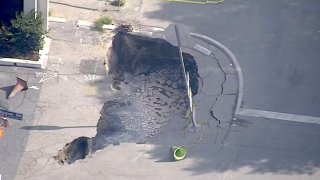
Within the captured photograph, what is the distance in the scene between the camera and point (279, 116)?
87.7 feet

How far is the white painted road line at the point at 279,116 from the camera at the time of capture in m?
26.7

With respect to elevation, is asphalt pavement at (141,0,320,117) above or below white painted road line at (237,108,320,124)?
above

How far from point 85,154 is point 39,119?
2.28 m

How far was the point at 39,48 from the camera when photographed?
91.5 feet

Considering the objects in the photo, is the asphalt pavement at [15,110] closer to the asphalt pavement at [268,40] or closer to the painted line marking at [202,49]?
the asphalt pavement at [268,40]

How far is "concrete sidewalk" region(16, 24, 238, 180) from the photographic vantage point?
24047 mm

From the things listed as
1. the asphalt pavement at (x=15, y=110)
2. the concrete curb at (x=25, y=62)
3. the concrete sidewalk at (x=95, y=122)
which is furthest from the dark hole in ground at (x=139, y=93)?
the concrete curb at (x=25, y=62)

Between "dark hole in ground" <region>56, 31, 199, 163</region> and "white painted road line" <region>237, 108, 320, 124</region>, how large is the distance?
2.30 meters

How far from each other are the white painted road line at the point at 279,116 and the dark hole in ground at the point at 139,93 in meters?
2.30

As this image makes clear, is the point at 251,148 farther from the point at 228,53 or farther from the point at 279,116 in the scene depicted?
the point at 228,53

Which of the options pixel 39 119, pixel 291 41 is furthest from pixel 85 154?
pixel 291 41

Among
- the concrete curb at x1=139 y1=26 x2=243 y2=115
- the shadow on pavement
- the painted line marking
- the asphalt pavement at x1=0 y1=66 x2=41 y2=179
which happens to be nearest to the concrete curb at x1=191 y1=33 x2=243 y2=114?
the concrete curb at x1=139 y1=26 x2=243 y2=115

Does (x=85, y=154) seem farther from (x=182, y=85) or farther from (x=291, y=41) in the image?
(x=291, y=41)

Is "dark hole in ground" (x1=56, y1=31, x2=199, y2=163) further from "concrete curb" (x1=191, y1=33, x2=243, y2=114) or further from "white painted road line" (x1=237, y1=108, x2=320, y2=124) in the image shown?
"white painted road line" (x1=237, y1=108, x2=320, y2=124)
